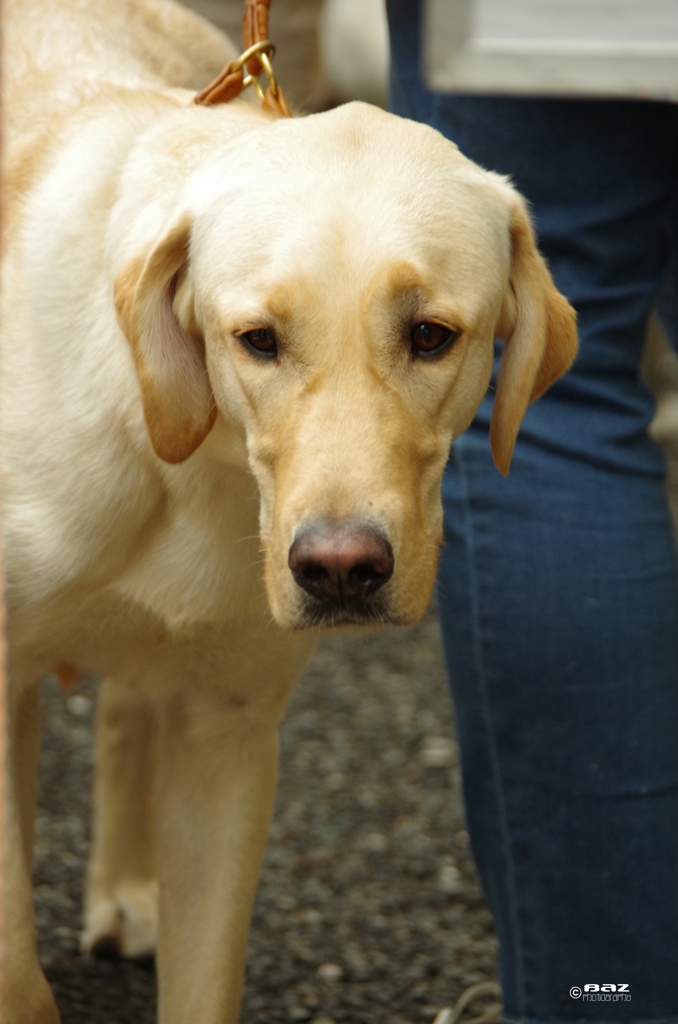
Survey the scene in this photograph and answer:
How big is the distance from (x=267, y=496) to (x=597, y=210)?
2.60 ft

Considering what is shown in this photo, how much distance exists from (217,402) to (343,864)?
1762 mm

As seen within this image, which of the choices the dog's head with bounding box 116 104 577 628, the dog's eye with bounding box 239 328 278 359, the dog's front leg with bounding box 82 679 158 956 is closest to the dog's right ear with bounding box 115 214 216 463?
the dog's head with bounding box 116 104 577 628

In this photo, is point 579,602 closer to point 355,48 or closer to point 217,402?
point 217,402

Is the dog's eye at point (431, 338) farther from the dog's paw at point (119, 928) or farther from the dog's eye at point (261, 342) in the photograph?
the dog's paw at point (119, 928)

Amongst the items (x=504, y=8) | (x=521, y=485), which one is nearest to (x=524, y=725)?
(x=521, y=485)

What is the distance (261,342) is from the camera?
1.87 metres

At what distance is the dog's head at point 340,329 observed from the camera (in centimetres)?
177

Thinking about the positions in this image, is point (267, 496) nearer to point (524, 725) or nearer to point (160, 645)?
point (160, 645)

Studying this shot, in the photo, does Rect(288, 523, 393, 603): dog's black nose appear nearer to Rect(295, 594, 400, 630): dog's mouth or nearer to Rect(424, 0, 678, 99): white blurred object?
Rect(295, 594, 400, 630): dog's mouth

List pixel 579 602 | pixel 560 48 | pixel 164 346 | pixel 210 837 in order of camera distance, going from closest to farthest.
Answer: pixel 560 48 → pixel 164 346 → pixel 579 602 → pixel 210 837

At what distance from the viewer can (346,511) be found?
5.61 feet

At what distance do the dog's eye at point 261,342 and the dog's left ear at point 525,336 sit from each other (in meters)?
0.42

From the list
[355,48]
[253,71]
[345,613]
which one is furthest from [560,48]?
[355,48]

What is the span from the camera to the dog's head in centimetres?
177
